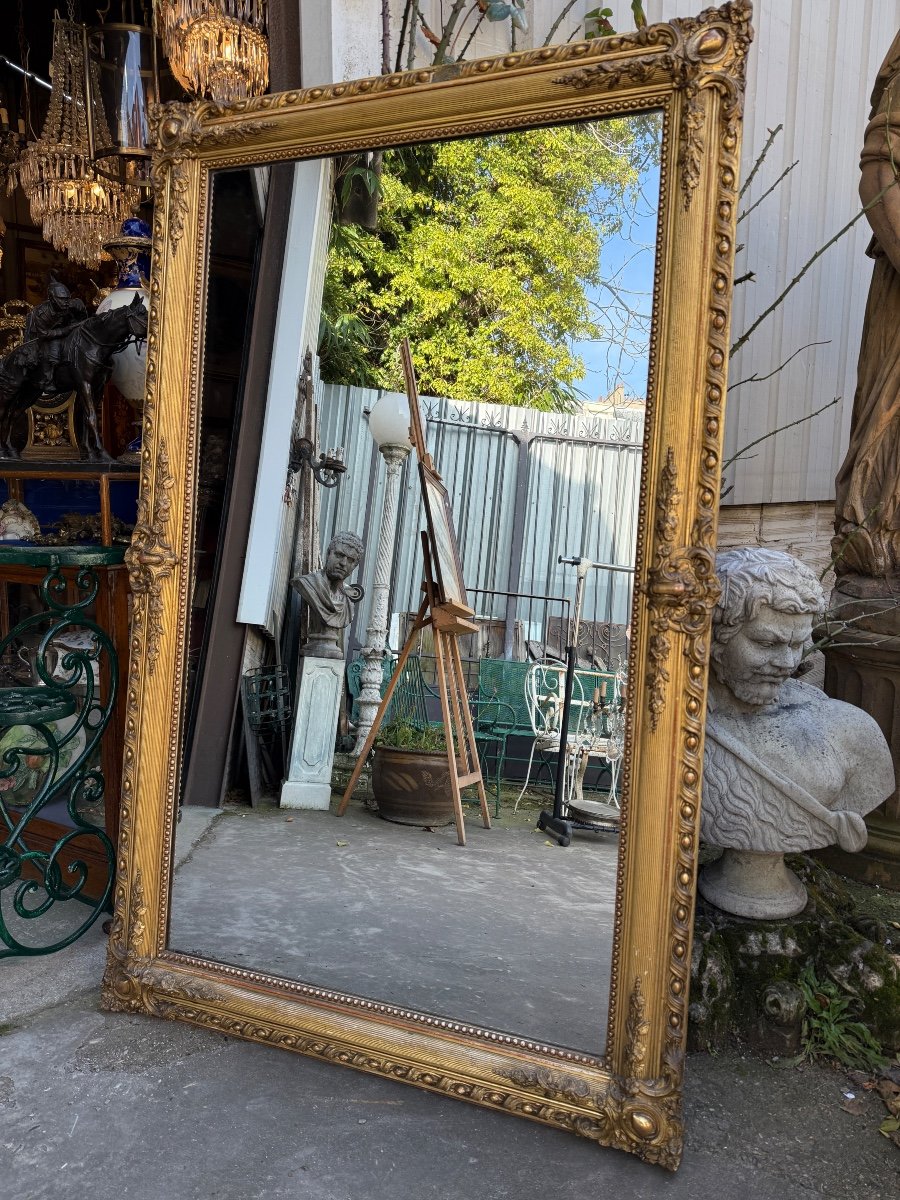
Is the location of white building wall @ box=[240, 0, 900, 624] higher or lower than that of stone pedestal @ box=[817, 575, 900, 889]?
higher

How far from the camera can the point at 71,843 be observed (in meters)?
2.78

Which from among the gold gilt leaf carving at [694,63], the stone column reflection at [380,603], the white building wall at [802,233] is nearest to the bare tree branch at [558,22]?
the white building wall at [802,233]

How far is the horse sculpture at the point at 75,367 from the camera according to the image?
2.78 meters

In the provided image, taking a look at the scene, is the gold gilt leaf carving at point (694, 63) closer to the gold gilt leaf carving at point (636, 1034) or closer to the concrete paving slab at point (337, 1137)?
the gold gilt leaf carving at point (636, 1034)

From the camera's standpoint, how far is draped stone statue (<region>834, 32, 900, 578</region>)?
2.48 metres

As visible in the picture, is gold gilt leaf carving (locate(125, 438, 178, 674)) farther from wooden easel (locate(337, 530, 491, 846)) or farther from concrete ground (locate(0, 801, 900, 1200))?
concrete ground (locate(0, 801, 900, 1200))

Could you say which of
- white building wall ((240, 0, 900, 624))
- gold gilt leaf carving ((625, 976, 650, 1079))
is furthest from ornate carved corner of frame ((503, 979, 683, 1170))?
white building wall ((240, 0, 900, 624))

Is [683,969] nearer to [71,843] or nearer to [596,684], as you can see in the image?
[596,684]

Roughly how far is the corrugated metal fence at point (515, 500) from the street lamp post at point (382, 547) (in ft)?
0.06

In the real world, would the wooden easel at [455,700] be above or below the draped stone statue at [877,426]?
below

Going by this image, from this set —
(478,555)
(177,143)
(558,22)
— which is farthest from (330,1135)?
(558,22)

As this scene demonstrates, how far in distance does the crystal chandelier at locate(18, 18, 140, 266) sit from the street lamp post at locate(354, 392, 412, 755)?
9.82 ft

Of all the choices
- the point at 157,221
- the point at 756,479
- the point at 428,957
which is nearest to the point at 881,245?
the point at 756,479

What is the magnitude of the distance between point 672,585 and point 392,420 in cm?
77
